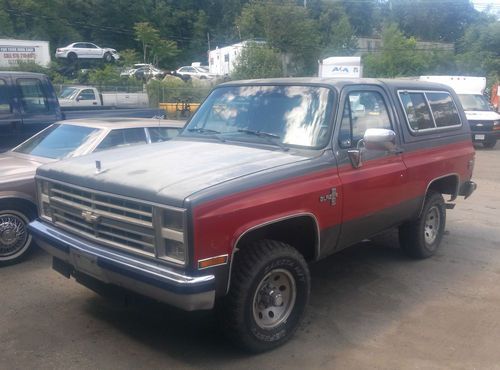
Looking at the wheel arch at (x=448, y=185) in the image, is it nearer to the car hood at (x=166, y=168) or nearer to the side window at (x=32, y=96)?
the car hood at (x=166, y=168)

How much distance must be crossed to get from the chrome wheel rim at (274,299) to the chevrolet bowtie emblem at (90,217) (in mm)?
1286

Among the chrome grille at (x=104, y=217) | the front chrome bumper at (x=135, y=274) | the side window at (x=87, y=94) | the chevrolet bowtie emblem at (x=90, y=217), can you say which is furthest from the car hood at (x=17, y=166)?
the side window at (x=87, y=94)

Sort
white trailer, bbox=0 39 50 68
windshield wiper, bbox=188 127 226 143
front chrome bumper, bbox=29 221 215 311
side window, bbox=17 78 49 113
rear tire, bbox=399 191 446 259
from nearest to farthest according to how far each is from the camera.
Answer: front chrome bumper, bbox=29 221 215 311 < windshield wiper, bbox=188 127 226 143 < rear tire, bbox=399 191 446 259 < side window, bbox=17 78 49 113 < white trailer, bbox=0 39 50 68

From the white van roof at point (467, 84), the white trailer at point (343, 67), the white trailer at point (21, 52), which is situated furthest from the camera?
the white trailer at point (21, 52)

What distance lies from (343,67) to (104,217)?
86.6 ft

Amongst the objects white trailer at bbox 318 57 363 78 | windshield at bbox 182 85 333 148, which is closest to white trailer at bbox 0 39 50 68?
white trailer at bbox 318 57 363 78

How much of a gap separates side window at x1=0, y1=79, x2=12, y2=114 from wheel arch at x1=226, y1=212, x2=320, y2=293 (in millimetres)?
5757

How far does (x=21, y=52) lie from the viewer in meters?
40.2

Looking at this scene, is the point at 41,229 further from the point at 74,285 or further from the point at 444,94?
the point at 444,94

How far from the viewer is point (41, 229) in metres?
4.47

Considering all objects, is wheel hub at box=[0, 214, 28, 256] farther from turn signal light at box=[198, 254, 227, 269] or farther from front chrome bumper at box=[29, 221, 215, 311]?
turn signal light at box=[198, 254, 227, 269]

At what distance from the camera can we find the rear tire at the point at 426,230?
6.03m

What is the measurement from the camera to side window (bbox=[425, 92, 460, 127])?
612 centimetres

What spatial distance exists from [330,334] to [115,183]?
209cm
